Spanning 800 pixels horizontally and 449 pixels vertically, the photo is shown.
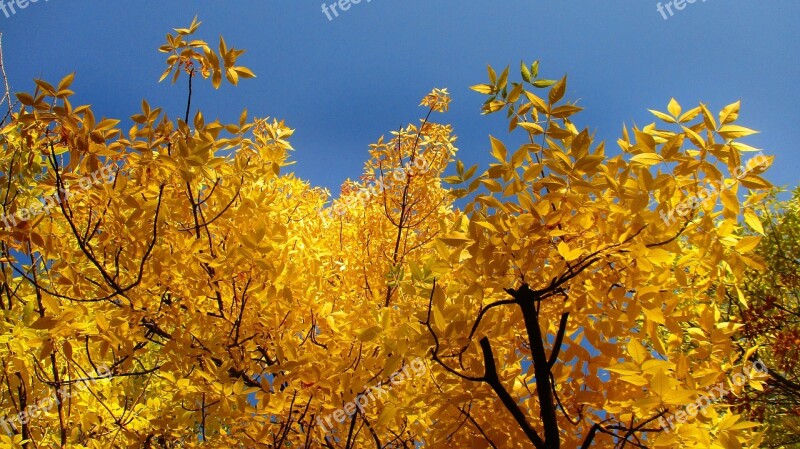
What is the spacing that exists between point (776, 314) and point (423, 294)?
280 inches

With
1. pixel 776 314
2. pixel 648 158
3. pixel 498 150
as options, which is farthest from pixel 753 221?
pixel 776 314

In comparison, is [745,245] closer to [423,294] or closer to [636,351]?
[636,351]

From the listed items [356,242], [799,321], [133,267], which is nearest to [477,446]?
[133,267]

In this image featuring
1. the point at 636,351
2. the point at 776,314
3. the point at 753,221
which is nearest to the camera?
the point at 636,351

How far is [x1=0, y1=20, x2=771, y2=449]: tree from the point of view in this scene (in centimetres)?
233

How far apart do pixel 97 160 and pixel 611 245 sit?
2.70 metres

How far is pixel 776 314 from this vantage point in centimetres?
748

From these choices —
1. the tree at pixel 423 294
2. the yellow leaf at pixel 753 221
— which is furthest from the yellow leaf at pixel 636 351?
the yellow leaf at pixel 753 221

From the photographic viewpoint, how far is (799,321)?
739cm

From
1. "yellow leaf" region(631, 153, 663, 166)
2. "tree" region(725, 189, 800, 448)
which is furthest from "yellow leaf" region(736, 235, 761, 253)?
"tree" region(725, 189, 800, 448)

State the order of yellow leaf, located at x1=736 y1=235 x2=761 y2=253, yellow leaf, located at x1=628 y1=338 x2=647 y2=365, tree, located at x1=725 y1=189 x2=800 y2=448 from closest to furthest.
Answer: yellow leaf, located at x1=628 y1=338 x2=647 y2=365, yellow leaf, located at x1=736 y1=235 x2=761 y2=253, tree, located at x1=725 y1=189 x2=800 y2=448

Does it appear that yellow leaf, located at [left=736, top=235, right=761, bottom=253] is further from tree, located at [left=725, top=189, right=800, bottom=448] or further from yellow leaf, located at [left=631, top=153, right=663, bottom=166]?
tree, located at [left=725, top=189, right=800, bottom=448]

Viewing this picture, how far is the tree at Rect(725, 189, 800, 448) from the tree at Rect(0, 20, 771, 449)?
15.3ft

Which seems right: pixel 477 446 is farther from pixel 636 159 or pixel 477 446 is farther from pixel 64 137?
pixel 64 137
